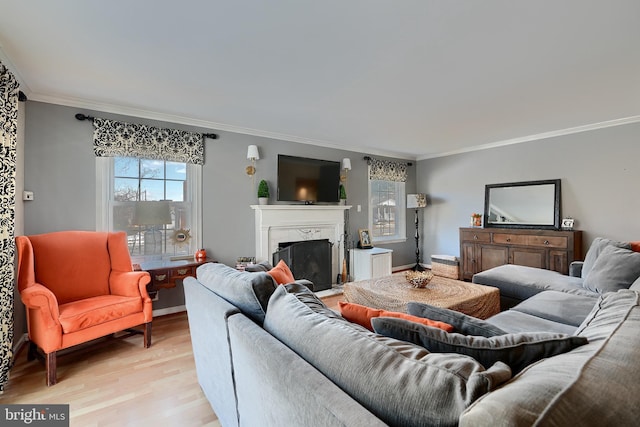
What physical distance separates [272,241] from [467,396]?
3678 mm

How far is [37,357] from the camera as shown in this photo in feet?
7.98

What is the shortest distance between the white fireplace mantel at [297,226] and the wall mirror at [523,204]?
2478mm

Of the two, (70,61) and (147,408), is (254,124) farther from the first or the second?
(147,408)

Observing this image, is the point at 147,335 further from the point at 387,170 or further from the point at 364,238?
the point at 387,170

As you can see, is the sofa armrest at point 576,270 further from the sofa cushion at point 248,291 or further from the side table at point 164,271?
the side table at point 164,271

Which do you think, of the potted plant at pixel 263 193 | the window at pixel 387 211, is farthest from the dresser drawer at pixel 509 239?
the potted plant at pixel 263 193

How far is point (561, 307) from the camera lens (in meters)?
2.20

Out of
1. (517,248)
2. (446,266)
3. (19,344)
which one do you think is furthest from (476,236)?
(19,344)

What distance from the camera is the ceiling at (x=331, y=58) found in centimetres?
169

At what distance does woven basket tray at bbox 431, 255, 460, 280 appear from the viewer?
5.09 meters

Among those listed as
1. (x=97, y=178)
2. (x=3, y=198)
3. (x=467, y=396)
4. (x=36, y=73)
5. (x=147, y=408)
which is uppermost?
(x=36, y=73)

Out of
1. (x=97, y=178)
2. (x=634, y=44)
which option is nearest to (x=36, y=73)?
(x=97, y=178)

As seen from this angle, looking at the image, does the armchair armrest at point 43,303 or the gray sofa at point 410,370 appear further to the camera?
the armchair armrest at point 43,303

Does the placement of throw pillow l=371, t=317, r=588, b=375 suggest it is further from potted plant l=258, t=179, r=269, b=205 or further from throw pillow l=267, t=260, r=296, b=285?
potted plant l=258, t=179, r=269, b=205
